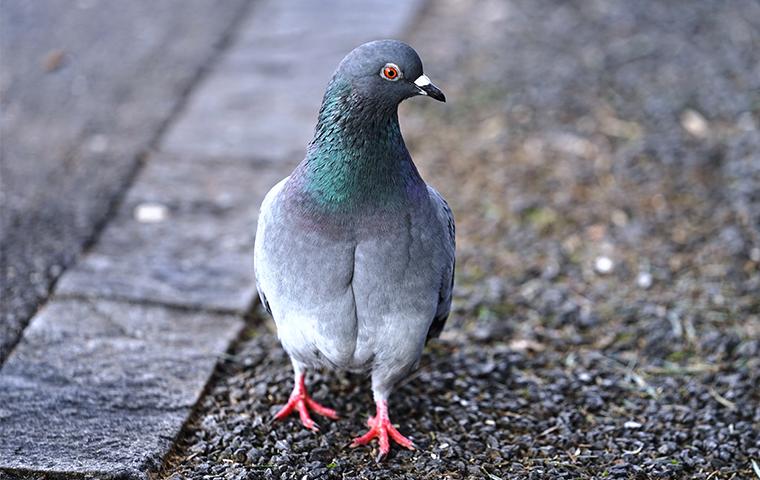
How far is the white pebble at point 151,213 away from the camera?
17.0ft

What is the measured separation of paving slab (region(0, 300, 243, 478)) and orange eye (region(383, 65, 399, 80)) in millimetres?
1483

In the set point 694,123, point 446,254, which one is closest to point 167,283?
point 446,254

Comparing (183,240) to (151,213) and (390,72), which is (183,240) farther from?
(390,72)

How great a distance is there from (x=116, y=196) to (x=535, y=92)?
286 cm

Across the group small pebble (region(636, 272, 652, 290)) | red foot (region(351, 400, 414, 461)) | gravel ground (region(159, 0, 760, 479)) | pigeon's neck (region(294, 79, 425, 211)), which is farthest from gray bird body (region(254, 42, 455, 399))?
small pebble (region(636, 272, 652, 290))

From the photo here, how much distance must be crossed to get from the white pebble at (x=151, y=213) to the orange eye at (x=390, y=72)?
2.28 m

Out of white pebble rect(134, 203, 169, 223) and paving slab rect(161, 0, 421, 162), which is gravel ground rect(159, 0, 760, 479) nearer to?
paving slab rect(161, 0, 421, 162)

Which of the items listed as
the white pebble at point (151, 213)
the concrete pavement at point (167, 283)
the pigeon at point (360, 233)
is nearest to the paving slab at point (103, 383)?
the concrete pavement at point (167, 283)

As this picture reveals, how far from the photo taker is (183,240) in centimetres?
502

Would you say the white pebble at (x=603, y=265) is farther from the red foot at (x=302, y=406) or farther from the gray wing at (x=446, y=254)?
the red foot at (x=302, y=406)

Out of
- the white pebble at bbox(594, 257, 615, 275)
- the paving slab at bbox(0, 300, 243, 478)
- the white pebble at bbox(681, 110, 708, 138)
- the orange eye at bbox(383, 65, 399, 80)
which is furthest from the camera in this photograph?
the white pebble at bbox(681, 110, 708, 138)

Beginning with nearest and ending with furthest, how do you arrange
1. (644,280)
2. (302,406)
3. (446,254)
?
(446,254) → (302,406) → (644,280)

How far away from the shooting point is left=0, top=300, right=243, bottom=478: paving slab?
11.3ft

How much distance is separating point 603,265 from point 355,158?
6.98 ft
